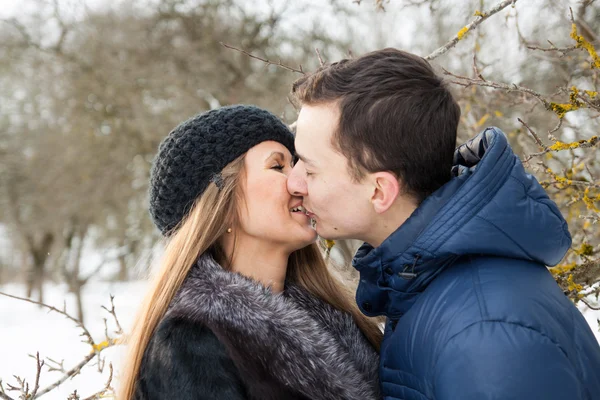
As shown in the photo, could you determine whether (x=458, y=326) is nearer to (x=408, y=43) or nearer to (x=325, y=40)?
(x=408, y=43)

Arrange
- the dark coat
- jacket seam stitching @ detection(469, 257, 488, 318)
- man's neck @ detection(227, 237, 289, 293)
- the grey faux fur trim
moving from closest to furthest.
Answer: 1. jacket seam stitching @ detection(469, 257, 488, 318)
2. the dark coat
3. the grey faux fur trim
4. man's neck @ detection(227, 237, 289, 293)

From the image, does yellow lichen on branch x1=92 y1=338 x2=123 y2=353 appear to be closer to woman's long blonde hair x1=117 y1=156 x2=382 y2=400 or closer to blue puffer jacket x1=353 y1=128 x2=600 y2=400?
woman's long blonde hair x1=117 y1=156 x2=382 y2=400

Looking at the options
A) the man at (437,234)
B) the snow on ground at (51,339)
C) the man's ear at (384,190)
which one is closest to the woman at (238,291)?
the man at (437,234)

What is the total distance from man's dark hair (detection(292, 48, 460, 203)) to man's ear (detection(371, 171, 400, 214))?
0.02 meters

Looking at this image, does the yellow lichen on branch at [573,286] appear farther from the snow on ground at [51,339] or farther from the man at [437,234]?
the snow on ground at [51,339]

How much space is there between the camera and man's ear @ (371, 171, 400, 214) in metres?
1.82

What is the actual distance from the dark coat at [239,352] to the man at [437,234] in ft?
0.62

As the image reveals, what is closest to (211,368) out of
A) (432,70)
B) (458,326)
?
(458,326)

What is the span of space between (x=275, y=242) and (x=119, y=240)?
11.9 meters

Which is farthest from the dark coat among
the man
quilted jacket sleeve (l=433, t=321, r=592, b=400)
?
quilted jacket sleeve (l=433, t=321, r=592, b=400)

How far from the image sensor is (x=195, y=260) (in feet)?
7.06

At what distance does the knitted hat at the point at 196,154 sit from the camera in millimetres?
2234

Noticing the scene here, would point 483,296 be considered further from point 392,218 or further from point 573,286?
point 573,286

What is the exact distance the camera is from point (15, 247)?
58.2 feet
